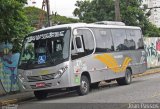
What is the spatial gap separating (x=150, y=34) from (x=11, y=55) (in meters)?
30.3

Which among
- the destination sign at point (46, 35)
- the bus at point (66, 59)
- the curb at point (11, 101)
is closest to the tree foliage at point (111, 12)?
the bus at point (66, 59)

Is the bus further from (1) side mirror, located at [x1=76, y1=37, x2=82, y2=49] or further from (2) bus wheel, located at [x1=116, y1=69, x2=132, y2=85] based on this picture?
(2) bus wheel, located at [x1=116, y1=69, x2=132, y2=85]

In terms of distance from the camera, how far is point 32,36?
19.0 m

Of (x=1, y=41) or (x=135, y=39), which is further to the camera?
(x=135, y=39)

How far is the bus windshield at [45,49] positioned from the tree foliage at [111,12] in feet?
92.8

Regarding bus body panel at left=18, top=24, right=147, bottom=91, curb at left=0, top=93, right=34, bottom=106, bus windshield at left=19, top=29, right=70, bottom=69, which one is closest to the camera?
curb at left=0, top=93, right=34, bottom=106

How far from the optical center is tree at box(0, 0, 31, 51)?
18438 mm

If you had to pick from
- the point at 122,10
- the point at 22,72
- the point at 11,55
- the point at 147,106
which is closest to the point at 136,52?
the point at 11,55

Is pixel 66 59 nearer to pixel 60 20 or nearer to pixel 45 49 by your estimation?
pixel 45 49

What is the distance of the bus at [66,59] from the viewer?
1773 centimetres

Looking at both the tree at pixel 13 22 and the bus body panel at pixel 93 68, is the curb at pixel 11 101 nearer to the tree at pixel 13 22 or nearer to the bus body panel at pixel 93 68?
the bus body panel at pixel 93 68

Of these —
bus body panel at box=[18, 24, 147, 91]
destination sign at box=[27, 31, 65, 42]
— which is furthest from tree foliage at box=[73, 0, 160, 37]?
destination sign at box=[27, 31, 65, 42]

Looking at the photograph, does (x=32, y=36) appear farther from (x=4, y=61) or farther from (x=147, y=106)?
(x=147, y=106)

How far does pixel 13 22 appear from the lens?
19.5 m
